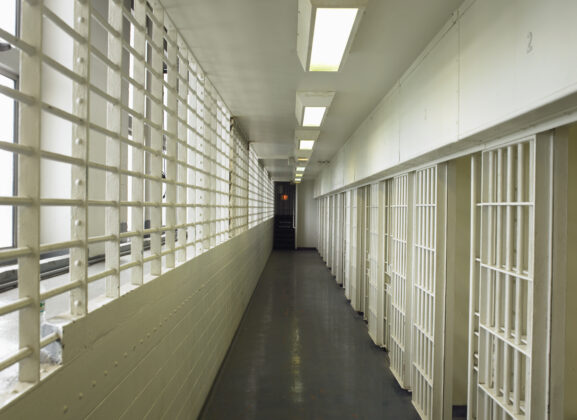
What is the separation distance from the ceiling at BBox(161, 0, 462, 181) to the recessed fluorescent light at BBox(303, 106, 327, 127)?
8.6 inches

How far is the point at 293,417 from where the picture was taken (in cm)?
312

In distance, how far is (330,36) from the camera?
6.96ft

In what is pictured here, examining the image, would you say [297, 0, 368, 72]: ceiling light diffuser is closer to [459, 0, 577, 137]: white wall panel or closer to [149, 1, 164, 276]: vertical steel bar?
[459, 0, 577, 137]: white wall panel

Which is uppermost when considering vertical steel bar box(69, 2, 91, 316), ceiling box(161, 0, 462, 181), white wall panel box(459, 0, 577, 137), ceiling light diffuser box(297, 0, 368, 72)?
ceiling box(161, 0, 462, 181)

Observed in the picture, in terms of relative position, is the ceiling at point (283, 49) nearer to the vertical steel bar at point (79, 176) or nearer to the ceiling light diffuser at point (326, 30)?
the ceiling light diffuser at point (326, 30)

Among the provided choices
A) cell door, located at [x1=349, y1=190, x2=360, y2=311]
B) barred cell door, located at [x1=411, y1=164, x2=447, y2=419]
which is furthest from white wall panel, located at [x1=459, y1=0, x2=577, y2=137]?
cell door, located at [x1=349, y1=190, x2=360, y2=311]

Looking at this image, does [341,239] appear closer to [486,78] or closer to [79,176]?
[486,78]

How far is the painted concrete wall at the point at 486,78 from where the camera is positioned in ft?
4.51

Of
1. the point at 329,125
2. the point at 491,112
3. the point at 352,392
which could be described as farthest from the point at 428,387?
the point at 329,125

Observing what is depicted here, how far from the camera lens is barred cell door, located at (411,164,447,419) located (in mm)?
2891

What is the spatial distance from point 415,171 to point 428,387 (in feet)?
6.45

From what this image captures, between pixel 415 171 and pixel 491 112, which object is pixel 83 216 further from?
pixel 415 171

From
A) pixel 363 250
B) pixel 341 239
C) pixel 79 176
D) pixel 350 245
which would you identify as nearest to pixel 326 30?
pixel 79 176

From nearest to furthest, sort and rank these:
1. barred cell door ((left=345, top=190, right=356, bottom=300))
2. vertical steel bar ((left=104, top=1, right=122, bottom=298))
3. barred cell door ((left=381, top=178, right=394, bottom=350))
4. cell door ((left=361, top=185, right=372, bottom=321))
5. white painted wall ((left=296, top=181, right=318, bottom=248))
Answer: vertical steel bar ((left=104, top=1, right=122, bottom=298)) < barred cell door ((left=381, top=178, right=394, bottom=350)) < cell door ((left=361, top=185, right=372, bottom=321)) < barred cell door ((left=345, top=190, right=356, bottom=300)) < white painted wall ((left=296, top=181, right=318, bottom=248))
